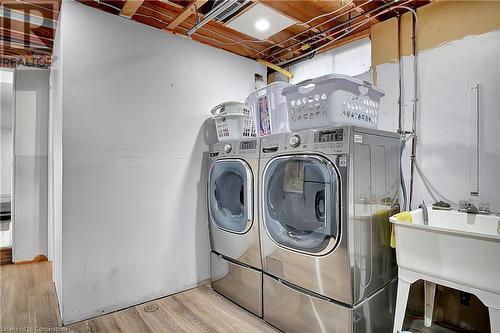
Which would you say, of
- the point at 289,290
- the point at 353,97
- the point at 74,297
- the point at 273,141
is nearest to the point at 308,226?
the point at 289,290

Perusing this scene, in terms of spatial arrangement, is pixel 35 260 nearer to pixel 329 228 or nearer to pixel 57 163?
pixel 57 163

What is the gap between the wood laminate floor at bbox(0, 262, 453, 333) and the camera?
1.95 meters

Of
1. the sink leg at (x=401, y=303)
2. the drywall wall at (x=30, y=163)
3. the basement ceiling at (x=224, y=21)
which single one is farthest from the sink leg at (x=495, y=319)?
the drywall wall at (x=30, y=163)

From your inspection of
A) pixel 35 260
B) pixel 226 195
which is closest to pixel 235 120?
pixel 226 195

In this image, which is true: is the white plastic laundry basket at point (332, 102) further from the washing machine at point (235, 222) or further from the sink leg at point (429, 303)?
the sink leg at point (429, 303)

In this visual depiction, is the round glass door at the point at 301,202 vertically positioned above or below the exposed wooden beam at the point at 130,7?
below

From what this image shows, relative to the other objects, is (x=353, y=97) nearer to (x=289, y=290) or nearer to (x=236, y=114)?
(x=236, y=114)

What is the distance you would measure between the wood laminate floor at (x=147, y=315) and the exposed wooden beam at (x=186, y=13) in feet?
8.01

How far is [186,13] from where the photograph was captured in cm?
223

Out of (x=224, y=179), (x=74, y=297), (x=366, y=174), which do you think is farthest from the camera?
(x=224, y=179)

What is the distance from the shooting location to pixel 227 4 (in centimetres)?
192

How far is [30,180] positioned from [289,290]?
336 centimetres

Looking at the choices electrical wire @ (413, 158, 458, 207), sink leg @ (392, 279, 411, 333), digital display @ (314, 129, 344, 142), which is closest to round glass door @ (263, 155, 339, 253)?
digital display @ (314, 129, 344, 142)

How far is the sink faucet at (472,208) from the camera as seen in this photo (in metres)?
1.75
